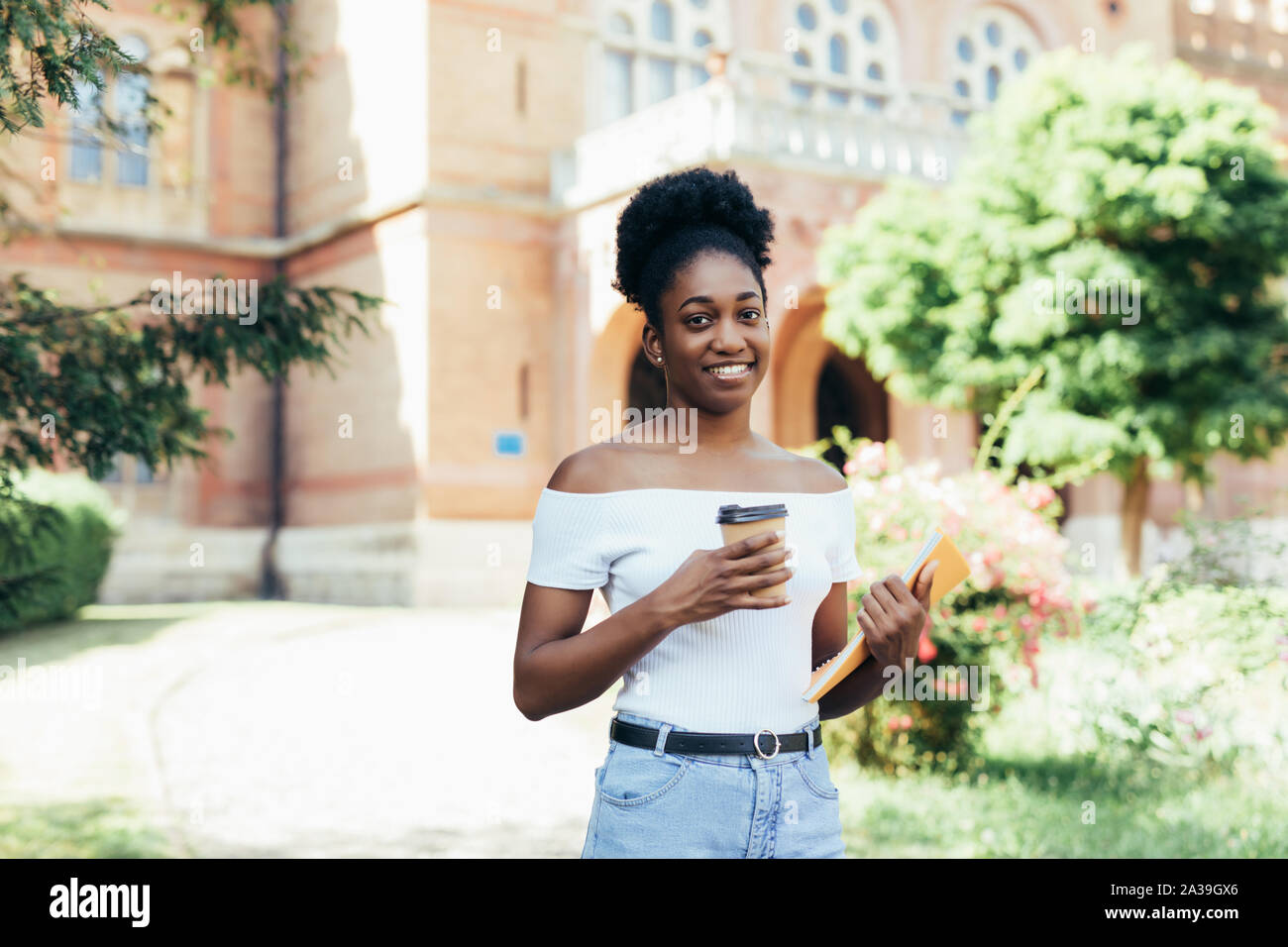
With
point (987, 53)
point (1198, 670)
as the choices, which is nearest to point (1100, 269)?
point (1198, 670)

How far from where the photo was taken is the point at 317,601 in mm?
19016

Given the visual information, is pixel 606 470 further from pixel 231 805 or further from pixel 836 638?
pixel 231 805

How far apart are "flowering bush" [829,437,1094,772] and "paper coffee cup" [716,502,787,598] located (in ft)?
18.1

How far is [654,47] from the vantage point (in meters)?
19.2

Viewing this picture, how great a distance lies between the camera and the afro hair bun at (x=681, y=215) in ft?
8.59

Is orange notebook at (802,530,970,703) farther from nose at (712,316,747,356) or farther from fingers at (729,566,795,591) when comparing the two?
nose at (712,316,747,356)

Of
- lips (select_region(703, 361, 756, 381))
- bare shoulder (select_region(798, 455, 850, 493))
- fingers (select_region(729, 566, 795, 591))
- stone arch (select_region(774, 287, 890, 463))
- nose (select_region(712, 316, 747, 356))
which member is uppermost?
stone arch (select_region(774, 287, 890, 463))

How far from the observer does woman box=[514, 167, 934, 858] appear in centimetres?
232

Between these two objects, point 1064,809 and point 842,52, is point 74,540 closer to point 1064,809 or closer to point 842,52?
point 1064,809

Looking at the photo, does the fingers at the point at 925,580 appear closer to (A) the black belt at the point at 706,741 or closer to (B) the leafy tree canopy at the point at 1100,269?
(A) the black belt at the point at 706,741

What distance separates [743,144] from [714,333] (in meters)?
13.7

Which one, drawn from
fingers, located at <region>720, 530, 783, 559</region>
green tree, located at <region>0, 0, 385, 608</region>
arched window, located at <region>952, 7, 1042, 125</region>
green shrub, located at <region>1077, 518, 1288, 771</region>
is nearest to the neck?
fingers, located at <region>720, 530, 783, 559</region>

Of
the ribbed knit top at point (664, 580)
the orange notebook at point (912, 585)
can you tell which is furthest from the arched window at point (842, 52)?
the ribbed knit top at point (664, 580)

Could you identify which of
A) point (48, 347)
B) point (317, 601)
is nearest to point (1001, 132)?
point (317, 601)
